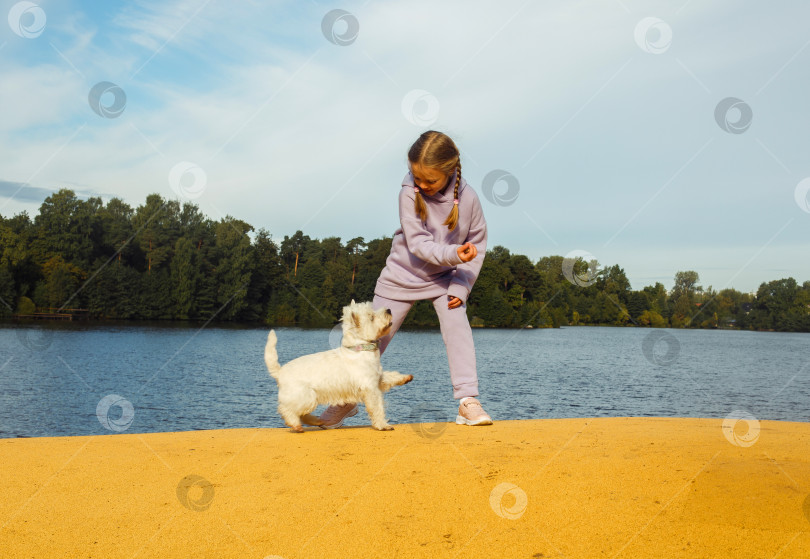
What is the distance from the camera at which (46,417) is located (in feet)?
55.0

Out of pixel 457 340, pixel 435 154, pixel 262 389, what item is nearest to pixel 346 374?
pixel 457 340

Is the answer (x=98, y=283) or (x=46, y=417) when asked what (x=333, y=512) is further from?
(x=98, y=283)

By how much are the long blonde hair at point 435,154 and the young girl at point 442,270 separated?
0.7 inches

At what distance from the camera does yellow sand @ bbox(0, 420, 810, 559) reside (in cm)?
342

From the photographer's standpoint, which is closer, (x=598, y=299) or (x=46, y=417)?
(x=46, y=417)

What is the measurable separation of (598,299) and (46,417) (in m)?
116

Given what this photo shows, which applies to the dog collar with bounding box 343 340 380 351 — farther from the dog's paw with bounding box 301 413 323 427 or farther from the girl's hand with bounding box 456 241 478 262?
the girl's hand with bounding box 456 241 478 262

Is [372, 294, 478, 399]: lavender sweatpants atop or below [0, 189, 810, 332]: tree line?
below

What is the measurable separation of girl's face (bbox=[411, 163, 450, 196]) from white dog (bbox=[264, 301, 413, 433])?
1.17 metres

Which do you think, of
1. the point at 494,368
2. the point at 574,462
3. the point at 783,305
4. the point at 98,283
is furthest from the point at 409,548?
the point at 783,305

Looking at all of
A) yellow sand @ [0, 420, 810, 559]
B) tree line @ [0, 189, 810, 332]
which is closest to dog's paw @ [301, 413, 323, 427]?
yellow sand @ [0, 420, 810, 559]

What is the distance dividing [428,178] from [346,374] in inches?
72.8

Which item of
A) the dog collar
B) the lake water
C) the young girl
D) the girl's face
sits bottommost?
the lake water

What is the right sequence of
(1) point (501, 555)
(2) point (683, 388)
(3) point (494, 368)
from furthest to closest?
(3) point (494, 368) < (2) point (683, 388) < (1) point (501, 555)
